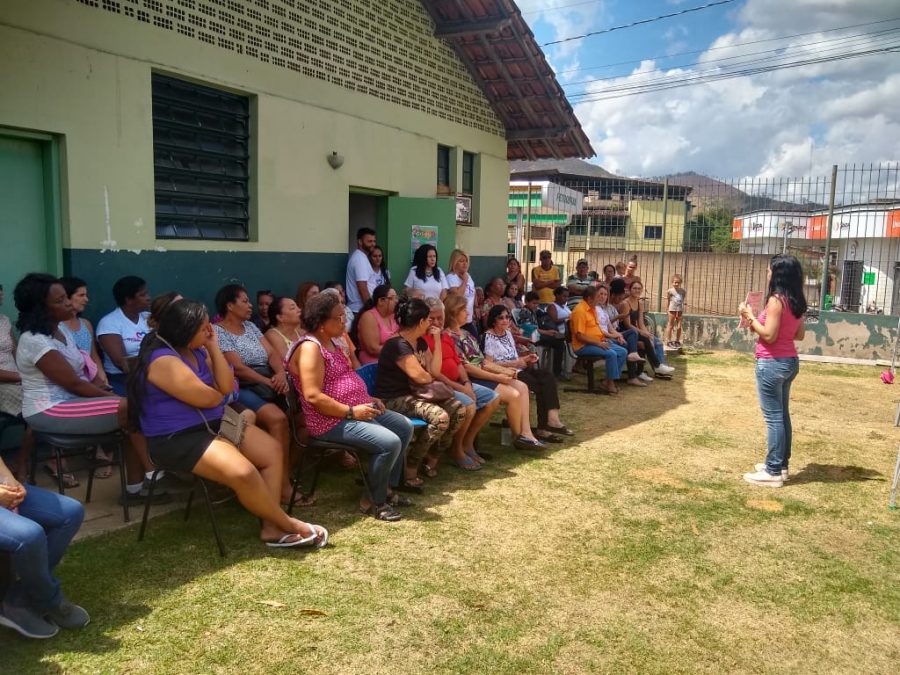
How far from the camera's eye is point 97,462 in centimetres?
474

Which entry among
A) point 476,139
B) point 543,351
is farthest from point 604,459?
point 476,139

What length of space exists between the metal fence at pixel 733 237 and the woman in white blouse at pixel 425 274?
4.48 metres

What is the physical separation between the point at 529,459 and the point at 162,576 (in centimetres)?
318

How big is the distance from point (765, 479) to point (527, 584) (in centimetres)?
267

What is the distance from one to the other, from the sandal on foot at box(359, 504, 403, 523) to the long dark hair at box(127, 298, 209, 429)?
153cm

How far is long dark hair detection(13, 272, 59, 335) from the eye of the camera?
4305 mm

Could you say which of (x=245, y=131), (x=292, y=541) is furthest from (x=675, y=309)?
(x=292, y=541)

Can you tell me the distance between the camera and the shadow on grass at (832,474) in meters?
5.64

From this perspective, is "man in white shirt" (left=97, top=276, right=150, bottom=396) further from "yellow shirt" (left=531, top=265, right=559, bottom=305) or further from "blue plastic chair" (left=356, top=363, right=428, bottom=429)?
"yellow shirt" (left=531, top=265, right=559, bottom=305)

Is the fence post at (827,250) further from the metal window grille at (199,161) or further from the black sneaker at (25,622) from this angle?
the black sneaker at (25,622)

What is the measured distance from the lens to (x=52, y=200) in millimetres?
5285

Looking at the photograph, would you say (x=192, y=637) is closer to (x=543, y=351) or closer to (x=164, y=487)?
(x=164, y=487)

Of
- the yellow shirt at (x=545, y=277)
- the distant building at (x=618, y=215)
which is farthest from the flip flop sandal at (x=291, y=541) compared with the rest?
the distant building at (x=618, y=215)

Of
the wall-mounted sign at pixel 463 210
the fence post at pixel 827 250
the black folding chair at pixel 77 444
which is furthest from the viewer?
the fence post at pixel 827 250
